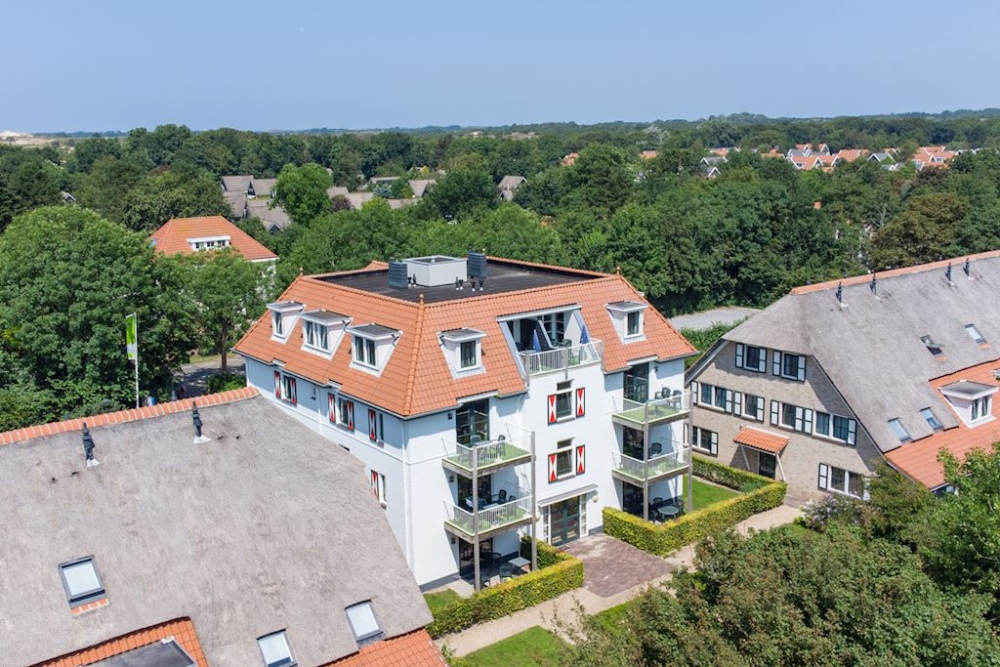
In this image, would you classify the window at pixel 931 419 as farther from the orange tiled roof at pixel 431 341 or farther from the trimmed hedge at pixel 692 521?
the orange tiled roof at pixel 431 341

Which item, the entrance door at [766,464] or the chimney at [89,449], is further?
the entrance door at [766,464]

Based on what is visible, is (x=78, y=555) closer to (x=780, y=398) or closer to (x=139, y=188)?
(x=780, y=398)

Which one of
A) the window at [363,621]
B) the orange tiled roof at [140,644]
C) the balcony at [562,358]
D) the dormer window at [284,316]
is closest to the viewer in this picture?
the orange tiled roof at [140,644]

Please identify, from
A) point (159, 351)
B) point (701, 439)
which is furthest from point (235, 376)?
point (701, 439)

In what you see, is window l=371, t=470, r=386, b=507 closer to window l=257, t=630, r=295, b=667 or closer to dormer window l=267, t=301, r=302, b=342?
dormer window l=267, t=301, r=302, b=342

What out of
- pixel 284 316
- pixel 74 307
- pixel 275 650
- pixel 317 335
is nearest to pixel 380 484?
pixel 317 335

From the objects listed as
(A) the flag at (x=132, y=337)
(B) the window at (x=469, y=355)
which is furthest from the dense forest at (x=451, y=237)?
(B) the window at (x=469, y=355)

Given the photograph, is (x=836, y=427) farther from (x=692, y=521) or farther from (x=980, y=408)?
(x=692, y=521)
